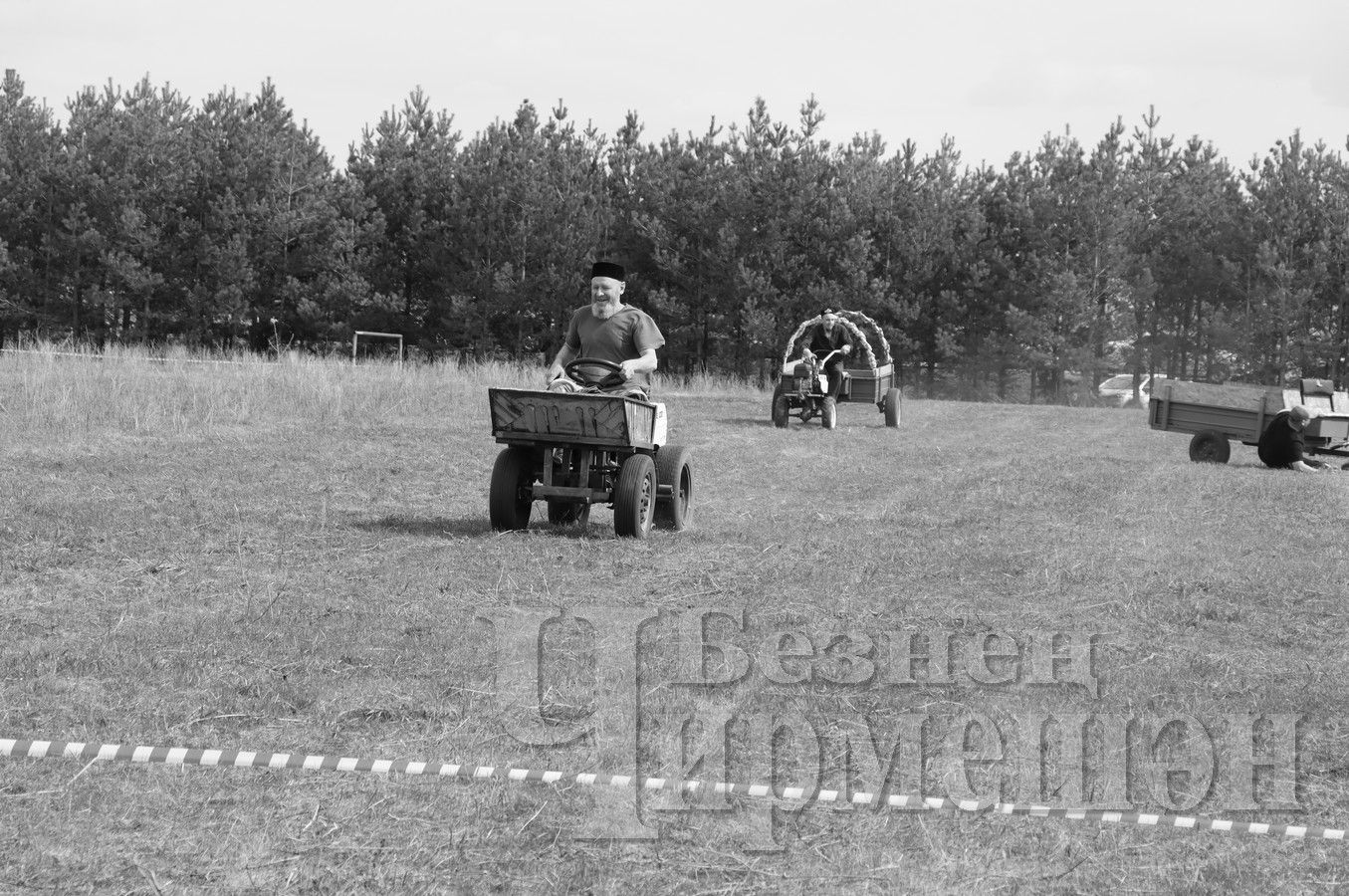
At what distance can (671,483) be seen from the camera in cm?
1045

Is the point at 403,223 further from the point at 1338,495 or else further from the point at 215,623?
the point at 215,623

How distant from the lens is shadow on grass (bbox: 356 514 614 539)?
10.1 meters

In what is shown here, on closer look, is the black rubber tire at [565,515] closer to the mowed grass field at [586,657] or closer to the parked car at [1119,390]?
the mowed grass field at [586,657]

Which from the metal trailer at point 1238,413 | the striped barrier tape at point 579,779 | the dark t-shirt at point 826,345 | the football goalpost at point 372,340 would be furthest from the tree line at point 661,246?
the striped barrier tape at point 579,779

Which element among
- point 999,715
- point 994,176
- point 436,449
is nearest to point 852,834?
point 999,715

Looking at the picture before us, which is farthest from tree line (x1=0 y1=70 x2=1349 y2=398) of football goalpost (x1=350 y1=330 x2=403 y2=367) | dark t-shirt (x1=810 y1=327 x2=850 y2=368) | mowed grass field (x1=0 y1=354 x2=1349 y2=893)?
mowed grass field (x1=0 y1=354 x2=1349 y2=893)

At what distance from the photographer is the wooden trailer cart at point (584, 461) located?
9531 mm

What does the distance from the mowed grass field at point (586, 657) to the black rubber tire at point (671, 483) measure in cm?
14

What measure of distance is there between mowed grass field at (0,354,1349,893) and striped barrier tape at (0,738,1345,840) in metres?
0.04

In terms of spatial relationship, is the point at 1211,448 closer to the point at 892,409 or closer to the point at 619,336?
the point at 892,409

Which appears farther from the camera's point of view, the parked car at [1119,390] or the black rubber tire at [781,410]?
the parked car at [1119,390]

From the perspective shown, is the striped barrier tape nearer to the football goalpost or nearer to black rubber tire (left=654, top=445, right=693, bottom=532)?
black rubber tire (left=654, top=445, right=693, bottom=532)

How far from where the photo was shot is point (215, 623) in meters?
6.87

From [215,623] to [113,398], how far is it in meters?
12.2
